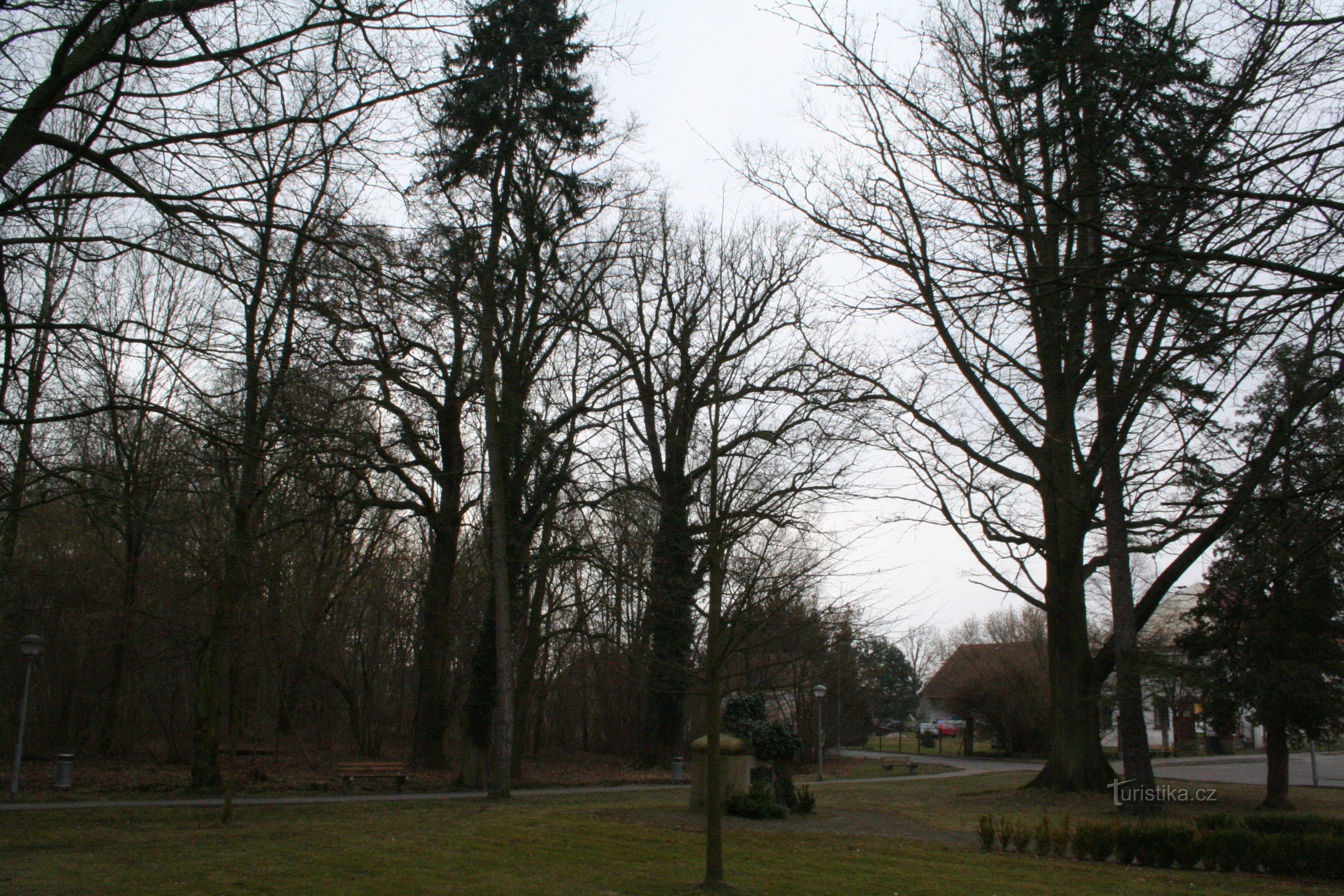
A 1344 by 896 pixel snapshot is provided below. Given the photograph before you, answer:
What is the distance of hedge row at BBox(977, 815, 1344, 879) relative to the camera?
33.2 ft

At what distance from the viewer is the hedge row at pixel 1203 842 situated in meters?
10.1

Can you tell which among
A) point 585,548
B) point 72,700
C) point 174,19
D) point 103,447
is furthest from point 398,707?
point 174,19

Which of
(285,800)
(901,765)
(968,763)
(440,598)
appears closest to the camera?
(285,800)

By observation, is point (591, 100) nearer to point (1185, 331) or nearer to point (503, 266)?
point (503, 266)

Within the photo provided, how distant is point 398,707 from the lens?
107ft

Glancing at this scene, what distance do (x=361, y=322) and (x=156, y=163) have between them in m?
1.79

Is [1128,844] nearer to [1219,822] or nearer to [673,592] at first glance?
[1219,822]

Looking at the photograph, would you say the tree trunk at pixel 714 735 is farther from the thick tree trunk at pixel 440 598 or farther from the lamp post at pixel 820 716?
the lamp post at pixel 820 716

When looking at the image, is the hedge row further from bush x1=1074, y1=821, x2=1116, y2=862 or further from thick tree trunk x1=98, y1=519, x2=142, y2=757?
thick tree trunk x1=98, y1=519, x2=142, y2=757

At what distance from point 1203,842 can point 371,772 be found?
49.7 ft

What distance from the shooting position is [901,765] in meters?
32.5

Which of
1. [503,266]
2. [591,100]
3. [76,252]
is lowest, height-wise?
[76,252]
